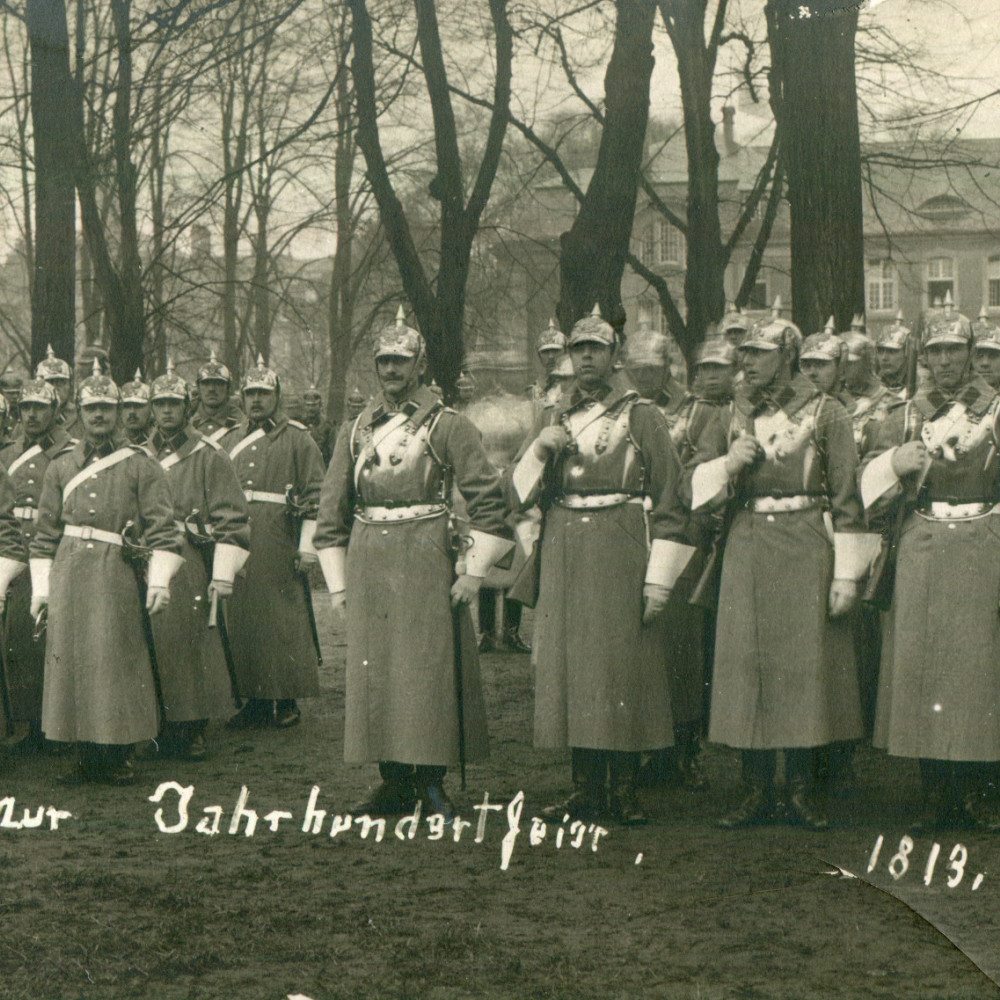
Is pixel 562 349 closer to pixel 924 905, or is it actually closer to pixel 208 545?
pixel 208 545

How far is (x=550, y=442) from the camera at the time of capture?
273 inches

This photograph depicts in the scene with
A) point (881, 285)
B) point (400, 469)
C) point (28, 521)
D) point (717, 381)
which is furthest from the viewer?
point (881, 285)

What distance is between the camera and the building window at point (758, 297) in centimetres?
1738

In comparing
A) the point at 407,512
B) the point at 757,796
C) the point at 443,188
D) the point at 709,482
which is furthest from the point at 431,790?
the point at 443,188

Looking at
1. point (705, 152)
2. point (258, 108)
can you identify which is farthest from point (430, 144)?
point (705, 152)

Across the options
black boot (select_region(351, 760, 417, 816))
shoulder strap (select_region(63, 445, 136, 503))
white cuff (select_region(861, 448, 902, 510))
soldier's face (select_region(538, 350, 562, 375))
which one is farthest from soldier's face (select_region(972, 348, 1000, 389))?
shoulder strap (select_region(63, 445, 136, 503))

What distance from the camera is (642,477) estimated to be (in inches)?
274

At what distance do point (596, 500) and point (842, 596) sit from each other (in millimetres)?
1123

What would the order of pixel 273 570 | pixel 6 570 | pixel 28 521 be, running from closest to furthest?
pixel 6 570
pixel 28 521
pixel 273 570

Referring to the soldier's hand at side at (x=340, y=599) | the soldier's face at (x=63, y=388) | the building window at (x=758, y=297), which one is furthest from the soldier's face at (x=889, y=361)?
the building window at (x=758, y=297)

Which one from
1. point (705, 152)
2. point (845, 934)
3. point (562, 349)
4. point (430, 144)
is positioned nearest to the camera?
point (845, 934)

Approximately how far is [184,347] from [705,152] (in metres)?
6.62

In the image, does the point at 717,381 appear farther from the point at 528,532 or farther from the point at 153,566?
the point at 153,566

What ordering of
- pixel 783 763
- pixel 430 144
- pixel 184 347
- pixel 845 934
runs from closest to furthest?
pixel 845 934
pixel 783 763
pixel 430 144
pixel 184 347
